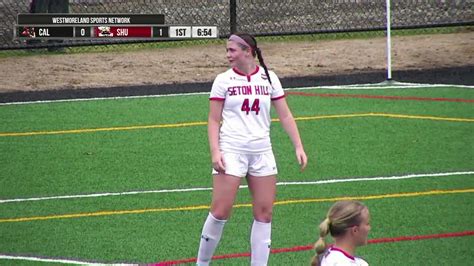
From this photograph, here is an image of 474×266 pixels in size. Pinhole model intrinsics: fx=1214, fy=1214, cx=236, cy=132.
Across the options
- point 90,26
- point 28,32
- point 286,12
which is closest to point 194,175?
point 90,26

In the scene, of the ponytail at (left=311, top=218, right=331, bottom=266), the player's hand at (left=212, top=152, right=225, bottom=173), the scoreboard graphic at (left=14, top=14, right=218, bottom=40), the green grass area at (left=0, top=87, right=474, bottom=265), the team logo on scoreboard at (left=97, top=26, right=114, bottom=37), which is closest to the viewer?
the ponytail at (left=311, top=218, right=331, bottom=266)

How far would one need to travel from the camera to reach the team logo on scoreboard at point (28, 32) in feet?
77.7

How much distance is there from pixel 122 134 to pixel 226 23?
A: 27.0 feet

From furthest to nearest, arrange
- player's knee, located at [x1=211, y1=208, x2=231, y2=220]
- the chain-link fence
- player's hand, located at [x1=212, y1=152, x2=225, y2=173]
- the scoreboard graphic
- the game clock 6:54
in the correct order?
the chain-link fence < the game clock 6:54 < the scoreboard graphic < player's knee, located at [x1=211, y1=208, x2=231, y2=220] < player's hand, located at [x1=212, y1=152, x2=225, y2=173]

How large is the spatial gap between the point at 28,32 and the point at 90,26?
49.4 inches

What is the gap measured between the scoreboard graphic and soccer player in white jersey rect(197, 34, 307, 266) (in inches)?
537

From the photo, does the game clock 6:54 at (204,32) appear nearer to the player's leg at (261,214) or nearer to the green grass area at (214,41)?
the green grass area at (214,41)

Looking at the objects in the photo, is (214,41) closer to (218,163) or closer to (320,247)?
(218,163)

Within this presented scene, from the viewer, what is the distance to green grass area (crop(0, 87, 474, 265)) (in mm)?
11703

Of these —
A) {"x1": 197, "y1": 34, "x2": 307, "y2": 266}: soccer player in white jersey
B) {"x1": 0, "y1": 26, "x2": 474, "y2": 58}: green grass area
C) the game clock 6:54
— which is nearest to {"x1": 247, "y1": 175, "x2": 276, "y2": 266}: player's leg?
{"x1": 197, "y1": 34, "x2": 307, "y2": 266}: soccer player in white jersey

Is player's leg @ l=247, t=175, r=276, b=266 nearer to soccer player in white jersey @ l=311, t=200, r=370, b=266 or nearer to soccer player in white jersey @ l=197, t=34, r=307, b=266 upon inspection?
Result: soccer player in white jersey @ l=197, t=34, r=307, b=266

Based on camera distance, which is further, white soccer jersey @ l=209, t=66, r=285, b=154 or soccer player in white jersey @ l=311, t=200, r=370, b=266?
white soccer jersey @ l=209, t=66, r=285, b=154

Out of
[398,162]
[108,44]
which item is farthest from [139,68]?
[398,162]

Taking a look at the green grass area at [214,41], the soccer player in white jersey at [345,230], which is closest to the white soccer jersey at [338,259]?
the soccer player in white jersey at [345,230]
